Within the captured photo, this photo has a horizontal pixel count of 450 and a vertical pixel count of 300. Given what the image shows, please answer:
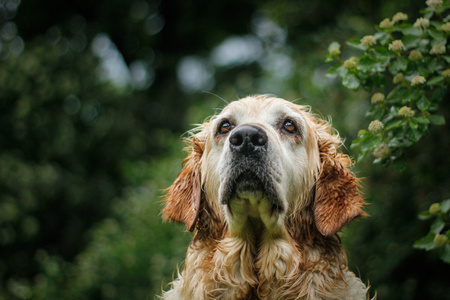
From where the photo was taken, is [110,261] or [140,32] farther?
[140,32]

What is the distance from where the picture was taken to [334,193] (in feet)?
10.8

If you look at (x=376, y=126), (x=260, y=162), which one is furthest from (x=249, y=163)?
(x=376, y=126)

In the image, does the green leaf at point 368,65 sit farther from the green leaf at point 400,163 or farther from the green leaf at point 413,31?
the green leaf at point 400,163

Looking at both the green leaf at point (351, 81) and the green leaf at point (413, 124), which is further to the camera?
the green leaf at point (351, 81)

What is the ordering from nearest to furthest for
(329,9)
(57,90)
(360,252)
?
1. (360,252)
2. (329,9)
3. (57,90)

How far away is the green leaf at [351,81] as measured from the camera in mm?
3354

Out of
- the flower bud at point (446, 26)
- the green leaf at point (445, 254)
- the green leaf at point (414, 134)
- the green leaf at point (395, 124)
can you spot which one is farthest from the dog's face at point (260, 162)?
the flower bud at point (446, 26)

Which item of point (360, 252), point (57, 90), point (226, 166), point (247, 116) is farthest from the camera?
point (57, 90)

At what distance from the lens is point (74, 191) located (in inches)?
536

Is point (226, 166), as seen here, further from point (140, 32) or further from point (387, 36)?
point (140, 32)

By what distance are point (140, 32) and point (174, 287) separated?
14556 mm

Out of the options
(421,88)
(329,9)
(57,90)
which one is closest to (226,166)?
(421,88)

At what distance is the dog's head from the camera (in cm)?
296

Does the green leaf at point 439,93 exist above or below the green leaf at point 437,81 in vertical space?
below
